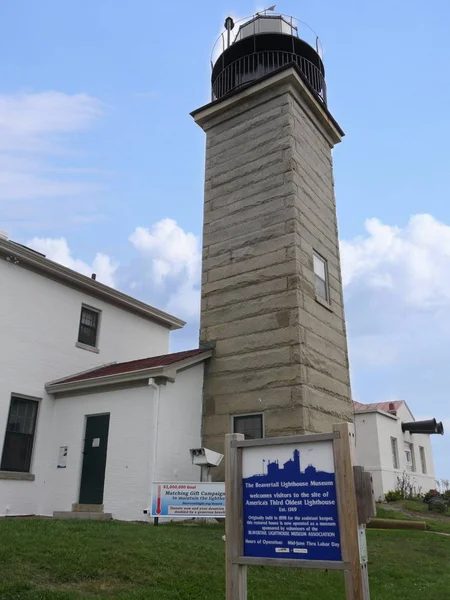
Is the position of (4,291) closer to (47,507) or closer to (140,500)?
(47,507)

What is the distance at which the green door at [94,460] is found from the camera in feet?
52.6

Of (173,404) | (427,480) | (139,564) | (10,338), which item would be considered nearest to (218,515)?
(173,404)

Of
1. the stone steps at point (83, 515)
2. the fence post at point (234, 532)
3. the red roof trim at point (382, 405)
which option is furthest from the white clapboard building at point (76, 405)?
the red roof trim at point (382, 405)

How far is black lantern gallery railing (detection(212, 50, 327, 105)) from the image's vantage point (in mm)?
21688

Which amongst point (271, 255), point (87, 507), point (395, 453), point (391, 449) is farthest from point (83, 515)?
point (395, 453)

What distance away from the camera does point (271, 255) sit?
57.4 feet

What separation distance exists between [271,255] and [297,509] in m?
12.4

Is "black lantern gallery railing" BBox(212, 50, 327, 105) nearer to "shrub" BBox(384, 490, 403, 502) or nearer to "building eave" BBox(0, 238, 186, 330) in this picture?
"building eave" BBox(0, 238, 186, 330)

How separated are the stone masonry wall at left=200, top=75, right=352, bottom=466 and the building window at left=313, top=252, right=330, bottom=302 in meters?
0.32

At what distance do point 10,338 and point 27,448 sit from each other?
360 centimetres

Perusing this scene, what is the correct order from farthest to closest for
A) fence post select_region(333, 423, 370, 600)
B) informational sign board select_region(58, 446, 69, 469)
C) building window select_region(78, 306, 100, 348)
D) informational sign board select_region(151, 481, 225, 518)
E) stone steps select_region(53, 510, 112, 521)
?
building window select_region(78, 306, 100, 348), informational sign board select_region(58, 446, 69, 469), stone steps select_region(53, 510, 112, 521), informational sign board select_region(151, 481, 225, 518), fence post select_region(333, 423, 370, 600)

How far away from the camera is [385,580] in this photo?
898cm

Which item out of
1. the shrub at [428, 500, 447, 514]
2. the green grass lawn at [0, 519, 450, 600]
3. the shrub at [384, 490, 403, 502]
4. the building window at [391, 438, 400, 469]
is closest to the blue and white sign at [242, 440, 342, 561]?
the green grass lawn at [0, 519, 450, 600]

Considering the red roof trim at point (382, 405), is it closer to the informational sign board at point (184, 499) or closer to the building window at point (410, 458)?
the building window at point (410, 458)
